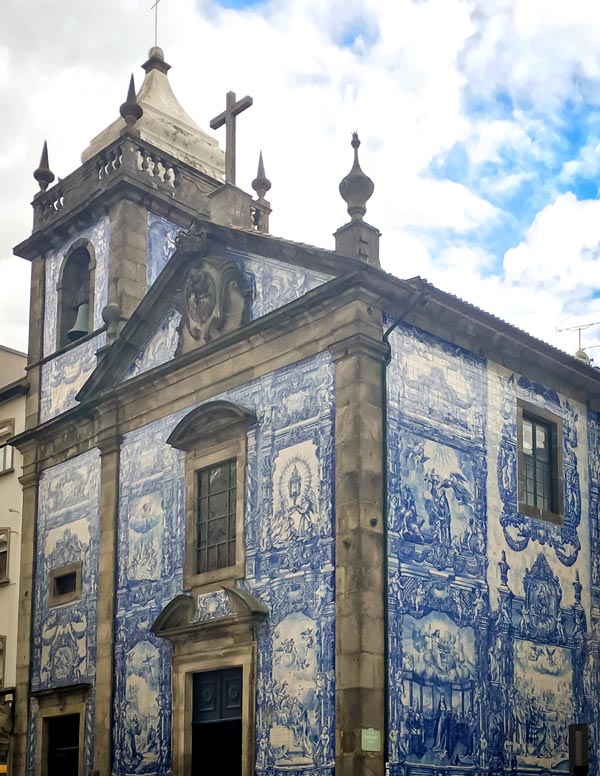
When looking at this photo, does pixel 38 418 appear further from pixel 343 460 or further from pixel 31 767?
pixel 343 460

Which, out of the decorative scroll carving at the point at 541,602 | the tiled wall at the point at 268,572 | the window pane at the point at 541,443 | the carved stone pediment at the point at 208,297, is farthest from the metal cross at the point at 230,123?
the decorative scroll carving at the point at 541,602

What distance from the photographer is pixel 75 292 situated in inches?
958

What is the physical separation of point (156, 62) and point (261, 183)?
15.4ft

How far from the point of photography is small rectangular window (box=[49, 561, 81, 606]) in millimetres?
21391

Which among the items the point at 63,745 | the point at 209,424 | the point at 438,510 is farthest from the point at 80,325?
the point at 438,510

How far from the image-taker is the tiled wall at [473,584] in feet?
53.4

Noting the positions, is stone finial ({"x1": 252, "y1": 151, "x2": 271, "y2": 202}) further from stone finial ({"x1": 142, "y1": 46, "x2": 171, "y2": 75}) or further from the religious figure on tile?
the religious figure on tile

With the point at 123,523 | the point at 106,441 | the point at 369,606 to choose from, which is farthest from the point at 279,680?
the point at 106,441

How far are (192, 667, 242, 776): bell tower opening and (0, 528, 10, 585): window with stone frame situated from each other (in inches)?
286

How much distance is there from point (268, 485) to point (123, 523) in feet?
12.7

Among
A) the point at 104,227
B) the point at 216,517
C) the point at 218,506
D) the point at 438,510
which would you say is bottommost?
the point at 438,510

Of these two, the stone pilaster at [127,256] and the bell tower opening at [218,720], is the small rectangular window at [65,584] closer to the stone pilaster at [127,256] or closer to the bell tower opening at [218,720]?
the bell tower opening at [218,720]

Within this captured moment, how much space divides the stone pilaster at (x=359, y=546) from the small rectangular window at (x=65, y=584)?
6857 mm

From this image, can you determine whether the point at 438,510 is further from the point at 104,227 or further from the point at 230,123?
the point at 104,227
